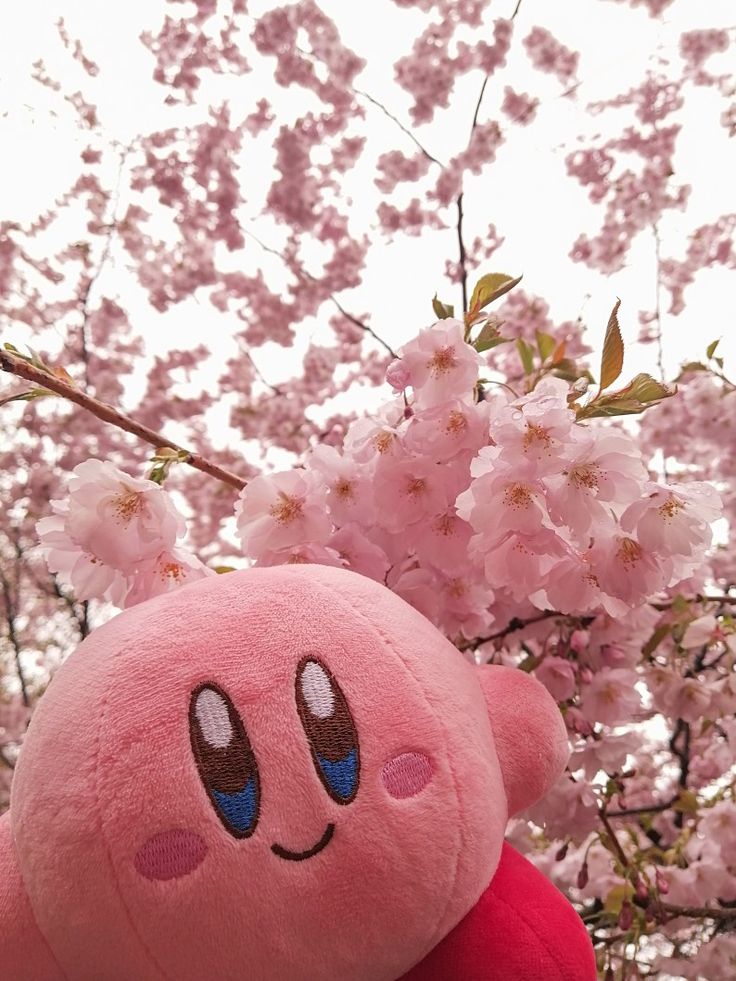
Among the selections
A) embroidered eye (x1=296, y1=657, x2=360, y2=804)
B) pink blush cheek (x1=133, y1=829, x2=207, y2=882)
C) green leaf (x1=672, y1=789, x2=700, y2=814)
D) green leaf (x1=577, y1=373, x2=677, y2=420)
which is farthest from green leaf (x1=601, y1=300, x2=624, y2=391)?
green leaf (x1=672, y1=789, x2=700, y2=814)

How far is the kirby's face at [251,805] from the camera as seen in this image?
0.48 metres

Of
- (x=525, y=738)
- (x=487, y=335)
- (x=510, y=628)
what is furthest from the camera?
(x=510, y=628)

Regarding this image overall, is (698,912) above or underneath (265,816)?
underneath

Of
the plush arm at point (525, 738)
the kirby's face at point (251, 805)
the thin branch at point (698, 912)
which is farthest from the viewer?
the thin branch at point (698, 912)

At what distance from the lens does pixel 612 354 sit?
71cm

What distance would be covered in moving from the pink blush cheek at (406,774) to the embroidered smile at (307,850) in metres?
0.05

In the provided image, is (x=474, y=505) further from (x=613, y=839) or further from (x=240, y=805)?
(x=613, y=839)

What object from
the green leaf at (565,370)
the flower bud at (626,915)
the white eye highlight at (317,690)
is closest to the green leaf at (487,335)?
the green leaf at (565,370)

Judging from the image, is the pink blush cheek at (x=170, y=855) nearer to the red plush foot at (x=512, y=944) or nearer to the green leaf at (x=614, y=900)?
the red plush foot at (x=512, y=944)

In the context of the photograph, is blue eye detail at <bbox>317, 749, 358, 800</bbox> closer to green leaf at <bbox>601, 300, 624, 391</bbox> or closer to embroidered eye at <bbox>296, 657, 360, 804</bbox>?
embroidered eye at <bbox>296, 657, 360, 804</bbox>

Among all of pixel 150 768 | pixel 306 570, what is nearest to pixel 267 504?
pixel 306 570

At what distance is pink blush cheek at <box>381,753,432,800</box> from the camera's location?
1.71ft

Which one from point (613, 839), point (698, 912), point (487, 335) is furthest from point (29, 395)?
point (698, 912)

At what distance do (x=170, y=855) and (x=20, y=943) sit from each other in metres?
0.15
